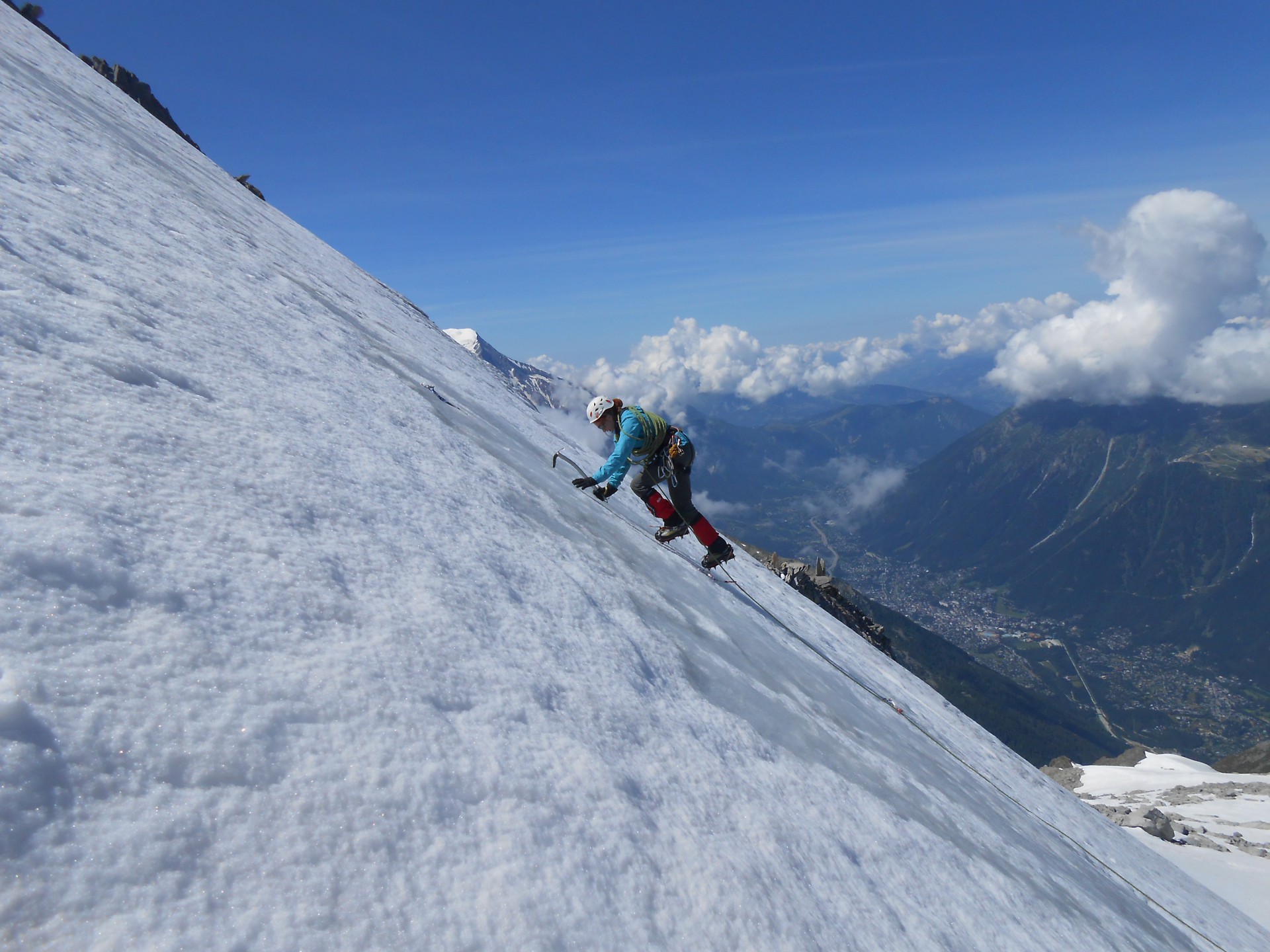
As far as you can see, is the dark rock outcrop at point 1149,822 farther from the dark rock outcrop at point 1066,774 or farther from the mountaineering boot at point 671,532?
the dark rock outcrop at point 1066,774

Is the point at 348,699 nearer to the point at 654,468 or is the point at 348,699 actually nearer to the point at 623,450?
the point at 623,450

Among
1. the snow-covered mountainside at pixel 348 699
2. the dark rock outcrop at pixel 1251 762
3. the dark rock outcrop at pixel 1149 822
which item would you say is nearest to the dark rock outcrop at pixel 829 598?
the dark rock outcrop at pixel 1149 822

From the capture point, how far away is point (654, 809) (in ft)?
15.6

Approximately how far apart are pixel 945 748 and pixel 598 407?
1040cm

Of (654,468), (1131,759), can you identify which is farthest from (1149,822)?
(1131,759)

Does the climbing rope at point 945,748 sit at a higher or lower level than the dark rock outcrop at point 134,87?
lower

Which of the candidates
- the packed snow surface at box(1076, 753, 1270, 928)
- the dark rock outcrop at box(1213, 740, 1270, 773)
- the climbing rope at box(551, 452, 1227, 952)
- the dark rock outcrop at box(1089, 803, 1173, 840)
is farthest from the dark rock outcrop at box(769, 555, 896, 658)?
the dark rock outcrop at box(1213, 740, 1270, 773)

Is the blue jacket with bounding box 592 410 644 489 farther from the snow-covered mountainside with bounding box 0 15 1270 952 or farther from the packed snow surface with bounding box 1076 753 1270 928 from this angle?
the packed snow surface with bounding box 1076 753 1270 928

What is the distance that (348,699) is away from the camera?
3.98 meters

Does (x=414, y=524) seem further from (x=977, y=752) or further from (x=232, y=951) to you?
(x=977, y=752)

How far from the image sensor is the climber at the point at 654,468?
481 inches

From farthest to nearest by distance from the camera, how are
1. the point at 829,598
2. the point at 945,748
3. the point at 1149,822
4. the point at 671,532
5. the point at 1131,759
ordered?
the point at 1131,759
the point at 829,598
the point at 1149,822
the point at 671,532
the point at 945,748

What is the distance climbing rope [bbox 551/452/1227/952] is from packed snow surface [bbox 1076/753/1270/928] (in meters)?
10.2

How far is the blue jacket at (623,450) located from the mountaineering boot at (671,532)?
6.46 feet
